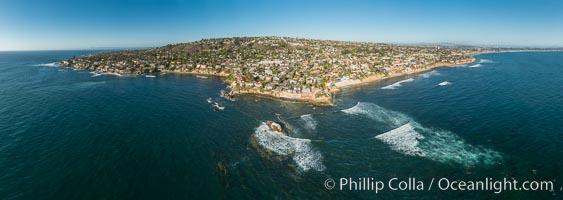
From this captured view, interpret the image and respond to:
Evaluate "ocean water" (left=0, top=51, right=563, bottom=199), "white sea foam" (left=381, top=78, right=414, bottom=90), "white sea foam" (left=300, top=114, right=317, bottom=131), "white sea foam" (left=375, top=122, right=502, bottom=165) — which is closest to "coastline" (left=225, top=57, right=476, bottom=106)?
"ocean water" (left=0, top=51, right=563, bottom=199)

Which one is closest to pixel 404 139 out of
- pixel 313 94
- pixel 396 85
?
pixel 313 94

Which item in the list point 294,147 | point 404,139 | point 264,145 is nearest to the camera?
point 294,147

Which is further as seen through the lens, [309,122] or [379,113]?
[379,113]

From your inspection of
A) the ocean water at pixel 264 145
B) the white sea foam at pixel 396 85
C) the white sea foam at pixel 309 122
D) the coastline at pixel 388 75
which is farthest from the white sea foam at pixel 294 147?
the white sea foam at pixel 396 85

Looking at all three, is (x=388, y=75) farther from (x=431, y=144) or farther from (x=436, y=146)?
(x=436, y=146)

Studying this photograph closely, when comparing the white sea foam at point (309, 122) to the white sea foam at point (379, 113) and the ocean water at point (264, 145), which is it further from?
the white sea foam at point (379, 113)

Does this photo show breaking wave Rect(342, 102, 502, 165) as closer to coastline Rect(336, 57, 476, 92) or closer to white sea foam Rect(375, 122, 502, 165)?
white sea foam Rect(375, 122, 502, 165)
